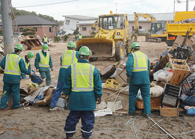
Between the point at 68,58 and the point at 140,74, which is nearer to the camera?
the point at 140,74

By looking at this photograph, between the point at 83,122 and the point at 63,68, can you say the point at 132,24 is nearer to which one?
the point at 63,68

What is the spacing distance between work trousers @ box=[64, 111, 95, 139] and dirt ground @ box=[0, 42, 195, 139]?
0.31m

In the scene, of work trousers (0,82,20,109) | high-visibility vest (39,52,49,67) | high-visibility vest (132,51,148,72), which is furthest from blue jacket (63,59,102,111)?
high-visibility vest (39,52,49,67)

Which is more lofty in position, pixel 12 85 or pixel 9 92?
pixel 12 85

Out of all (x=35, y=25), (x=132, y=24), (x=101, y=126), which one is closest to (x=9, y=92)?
(x=101, y=126)

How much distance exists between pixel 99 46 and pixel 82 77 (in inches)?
335

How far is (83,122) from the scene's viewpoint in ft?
11.1

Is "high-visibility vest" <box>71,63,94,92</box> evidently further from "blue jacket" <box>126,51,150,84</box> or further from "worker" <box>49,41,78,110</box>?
"worker" <box>49,41,78,110</box>

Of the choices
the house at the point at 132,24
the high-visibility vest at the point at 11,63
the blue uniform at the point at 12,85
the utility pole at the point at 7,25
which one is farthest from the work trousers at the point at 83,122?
the house at the point at 132,24

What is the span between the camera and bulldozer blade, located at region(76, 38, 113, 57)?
36.8 ft

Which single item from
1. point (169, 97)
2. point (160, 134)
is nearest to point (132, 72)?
point (169, 97)

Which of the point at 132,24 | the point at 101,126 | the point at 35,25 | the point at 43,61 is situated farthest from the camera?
the point at 132,24

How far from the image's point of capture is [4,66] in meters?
5.06

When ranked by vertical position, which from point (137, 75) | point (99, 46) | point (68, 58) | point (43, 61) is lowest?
point (137, 75)
